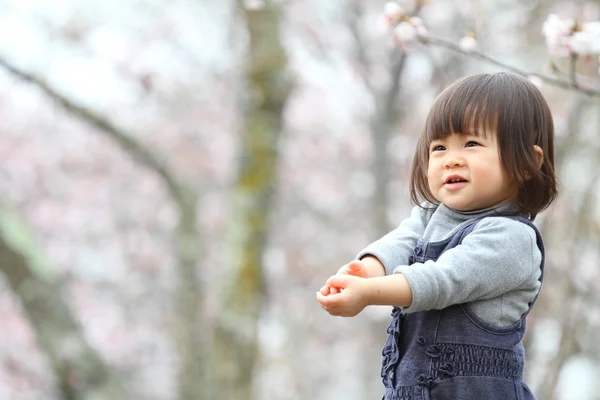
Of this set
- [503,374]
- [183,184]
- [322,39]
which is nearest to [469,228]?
[503,374]

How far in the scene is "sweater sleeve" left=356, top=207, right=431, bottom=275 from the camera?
157 centimetres

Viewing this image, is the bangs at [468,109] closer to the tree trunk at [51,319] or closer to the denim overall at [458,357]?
the denim overall at [458,357]

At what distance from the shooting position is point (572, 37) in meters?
2.58

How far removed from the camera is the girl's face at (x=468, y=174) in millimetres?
1535

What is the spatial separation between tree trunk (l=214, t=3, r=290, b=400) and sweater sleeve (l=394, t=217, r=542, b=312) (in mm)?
4089

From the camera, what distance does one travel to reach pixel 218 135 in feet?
43.9

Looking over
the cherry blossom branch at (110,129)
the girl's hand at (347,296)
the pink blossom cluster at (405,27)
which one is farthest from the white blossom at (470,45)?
the cherry blossom branch at (110,129)

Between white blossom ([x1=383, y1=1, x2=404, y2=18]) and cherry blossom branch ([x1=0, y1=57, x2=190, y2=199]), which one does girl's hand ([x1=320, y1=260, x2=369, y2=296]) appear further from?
cherry blossom branch ([x1=0, y1=57, x2=190, y2=199])

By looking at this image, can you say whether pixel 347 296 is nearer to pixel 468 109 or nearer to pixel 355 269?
pixel 355 269

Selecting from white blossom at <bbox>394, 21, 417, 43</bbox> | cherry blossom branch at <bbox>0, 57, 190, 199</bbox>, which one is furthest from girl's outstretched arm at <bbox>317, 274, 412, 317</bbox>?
cherry blossom branch at <bbox>0, 57, 190, 199</bbox>

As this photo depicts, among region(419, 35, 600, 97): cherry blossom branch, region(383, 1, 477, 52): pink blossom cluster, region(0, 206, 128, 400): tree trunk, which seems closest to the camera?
region(419, 35, 600, 97): cherry blossom branch

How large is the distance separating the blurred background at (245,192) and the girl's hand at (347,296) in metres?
1.07

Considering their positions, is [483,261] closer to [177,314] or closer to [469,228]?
[469,228]

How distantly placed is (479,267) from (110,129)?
14.7 ft
